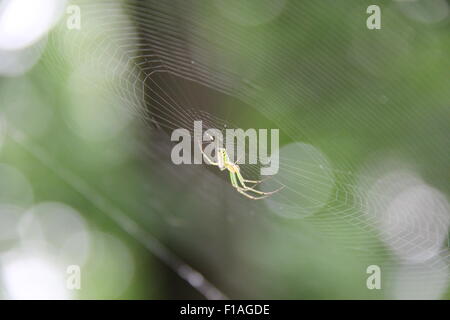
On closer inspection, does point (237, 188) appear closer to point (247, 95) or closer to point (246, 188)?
point (246, 188)

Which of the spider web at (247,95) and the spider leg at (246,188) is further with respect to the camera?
the spider web at (247,95)

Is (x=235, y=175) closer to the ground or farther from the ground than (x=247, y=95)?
closer to the ground

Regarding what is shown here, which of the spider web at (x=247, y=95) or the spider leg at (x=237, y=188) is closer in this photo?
the spider leg at (x=237, y=188)

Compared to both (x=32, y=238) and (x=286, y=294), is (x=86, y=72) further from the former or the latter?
(x=286, y=294)

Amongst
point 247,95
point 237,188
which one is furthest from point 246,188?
point 247,95

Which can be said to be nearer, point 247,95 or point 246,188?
point 246,188
